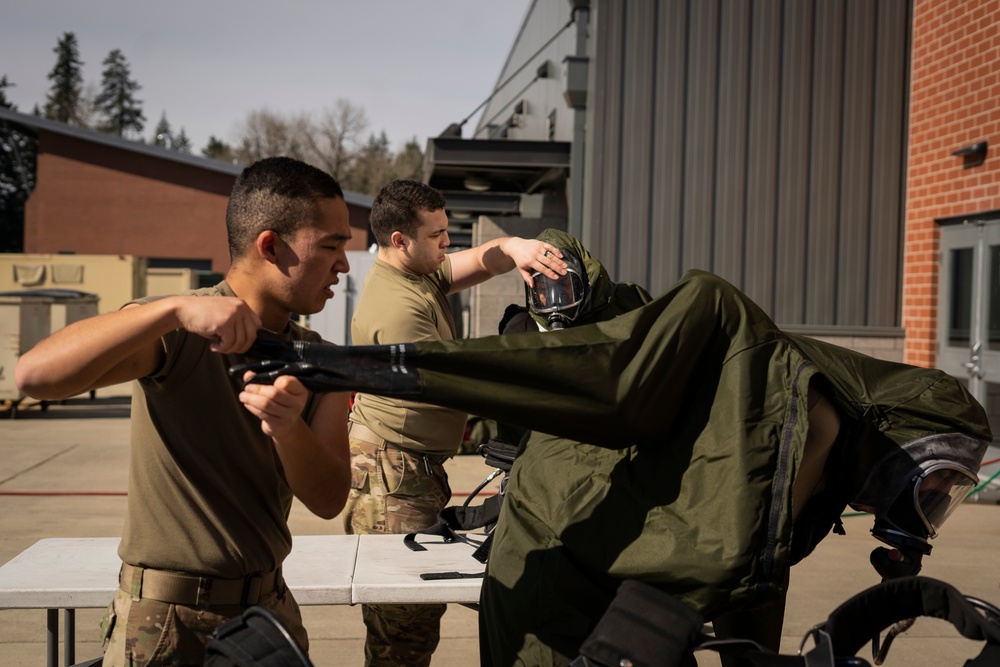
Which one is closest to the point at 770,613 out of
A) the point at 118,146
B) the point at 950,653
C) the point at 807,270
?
the point at 950,653

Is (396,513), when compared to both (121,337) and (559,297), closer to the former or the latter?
(559,297)

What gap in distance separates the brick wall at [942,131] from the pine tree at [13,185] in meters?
44.7

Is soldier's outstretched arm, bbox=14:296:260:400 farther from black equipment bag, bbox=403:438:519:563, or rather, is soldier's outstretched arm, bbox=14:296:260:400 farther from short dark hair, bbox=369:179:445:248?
short dark hair, bbox=369:179:445:248

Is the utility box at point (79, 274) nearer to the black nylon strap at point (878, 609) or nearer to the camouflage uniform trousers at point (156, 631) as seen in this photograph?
the camouflage uniform trousers at point (156, 631)

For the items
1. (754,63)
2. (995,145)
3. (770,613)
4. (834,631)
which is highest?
(754,63)

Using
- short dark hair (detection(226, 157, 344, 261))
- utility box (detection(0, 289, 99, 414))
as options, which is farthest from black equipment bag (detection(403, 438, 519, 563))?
utility box (detection(0, 289, 99, 414))

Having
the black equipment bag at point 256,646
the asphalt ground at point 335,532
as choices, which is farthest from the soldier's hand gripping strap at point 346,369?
the asphalt ground at point 335,532

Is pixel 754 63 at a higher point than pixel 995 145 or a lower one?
higher

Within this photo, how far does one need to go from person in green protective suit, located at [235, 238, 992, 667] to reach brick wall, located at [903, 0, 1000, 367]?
693cm

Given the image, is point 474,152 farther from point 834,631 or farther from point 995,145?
point 834,631

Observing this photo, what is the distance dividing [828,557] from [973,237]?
12.5ft

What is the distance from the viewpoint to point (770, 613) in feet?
9.18

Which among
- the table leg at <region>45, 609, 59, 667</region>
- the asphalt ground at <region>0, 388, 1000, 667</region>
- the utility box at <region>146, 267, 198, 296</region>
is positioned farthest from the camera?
the utility box at <region>146, 267, 198, 296</region>

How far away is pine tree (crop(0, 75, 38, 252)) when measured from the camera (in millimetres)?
47750
